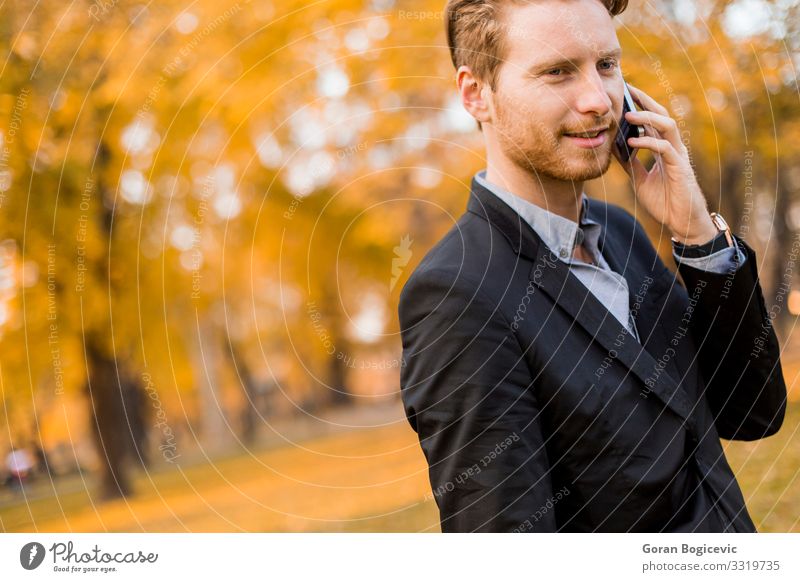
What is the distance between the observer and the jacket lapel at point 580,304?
7.62 feet

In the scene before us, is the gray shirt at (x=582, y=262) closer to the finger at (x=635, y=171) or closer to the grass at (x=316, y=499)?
the finger at (x=635, y=171)

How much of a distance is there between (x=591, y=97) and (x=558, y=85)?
0.11 metres

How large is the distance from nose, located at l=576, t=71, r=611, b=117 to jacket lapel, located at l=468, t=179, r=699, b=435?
39 centimetres

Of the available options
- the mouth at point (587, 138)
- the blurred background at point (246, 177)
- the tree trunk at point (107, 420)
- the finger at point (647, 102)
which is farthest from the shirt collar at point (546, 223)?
the tree trunk at point (107, 420)

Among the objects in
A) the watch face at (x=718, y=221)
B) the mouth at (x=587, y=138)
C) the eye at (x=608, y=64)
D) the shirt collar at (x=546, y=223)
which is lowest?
A: the watch face at (x=718, y=221)

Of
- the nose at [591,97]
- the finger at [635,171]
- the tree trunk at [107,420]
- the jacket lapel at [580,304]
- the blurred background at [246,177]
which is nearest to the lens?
the jacket lapel at [580,304]

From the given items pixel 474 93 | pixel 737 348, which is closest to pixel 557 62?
pixel 474 93

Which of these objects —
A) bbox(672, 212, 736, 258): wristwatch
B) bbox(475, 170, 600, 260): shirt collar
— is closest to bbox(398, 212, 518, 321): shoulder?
bbox(475, 170, 600, 260): shirt collar

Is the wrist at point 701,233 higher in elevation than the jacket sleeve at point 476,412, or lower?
higher

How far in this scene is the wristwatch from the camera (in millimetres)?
2504

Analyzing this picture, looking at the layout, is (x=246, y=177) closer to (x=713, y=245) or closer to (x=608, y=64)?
(x=608, y=64)

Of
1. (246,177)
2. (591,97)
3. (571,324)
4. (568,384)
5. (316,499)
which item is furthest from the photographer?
(316,499)

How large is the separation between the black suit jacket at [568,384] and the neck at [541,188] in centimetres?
11

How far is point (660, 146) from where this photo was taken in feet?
8.42
